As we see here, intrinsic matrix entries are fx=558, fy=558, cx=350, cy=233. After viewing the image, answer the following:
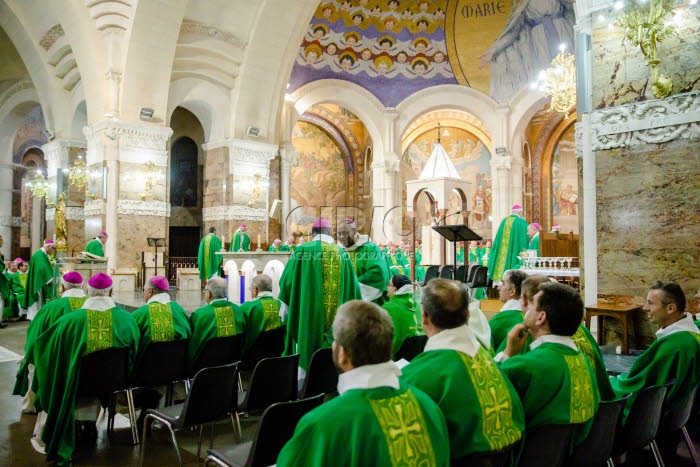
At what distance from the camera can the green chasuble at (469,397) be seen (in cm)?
200

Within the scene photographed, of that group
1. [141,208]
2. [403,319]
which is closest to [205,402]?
[403,319]

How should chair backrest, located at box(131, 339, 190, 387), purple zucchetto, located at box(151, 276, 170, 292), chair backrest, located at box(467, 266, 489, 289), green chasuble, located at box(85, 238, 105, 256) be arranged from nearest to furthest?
chair backrest, located at box(131, 339, 190, 387), purple zucchetto, located at box(151, 276, 170, 292), chair backrest, located at box(467, 266, 489, 289), green chasuble, located at box(85, 238, 105, 256)

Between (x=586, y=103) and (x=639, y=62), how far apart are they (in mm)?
703

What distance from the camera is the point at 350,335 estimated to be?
68.2 inches

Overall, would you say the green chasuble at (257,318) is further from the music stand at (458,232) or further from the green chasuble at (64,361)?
the music stand at (458,232)

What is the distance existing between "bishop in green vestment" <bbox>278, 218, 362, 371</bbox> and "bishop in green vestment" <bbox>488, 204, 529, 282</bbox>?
19.6 feet

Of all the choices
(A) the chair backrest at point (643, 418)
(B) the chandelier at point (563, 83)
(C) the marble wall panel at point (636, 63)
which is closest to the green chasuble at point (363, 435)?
(A) the chair backrest at point (643, 418)

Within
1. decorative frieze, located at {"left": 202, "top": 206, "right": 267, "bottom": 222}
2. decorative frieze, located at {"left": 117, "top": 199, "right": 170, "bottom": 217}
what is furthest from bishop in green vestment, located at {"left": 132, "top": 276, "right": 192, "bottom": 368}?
decorative frieze, located at {"left": 202, "top": 206, "right": 267, "bottom": 222}

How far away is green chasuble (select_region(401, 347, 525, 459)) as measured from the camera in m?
2.00

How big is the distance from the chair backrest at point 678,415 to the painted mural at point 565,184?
65.7ft

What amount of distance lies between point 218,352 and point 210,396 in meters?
1.21

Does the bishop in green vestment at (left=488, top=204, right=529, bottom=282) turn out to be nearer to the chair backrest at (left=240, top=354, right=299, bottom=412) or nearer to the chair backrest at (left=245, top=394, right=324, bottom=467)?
the chair backrest at (left=240, top=354, right=299, bottom=412)

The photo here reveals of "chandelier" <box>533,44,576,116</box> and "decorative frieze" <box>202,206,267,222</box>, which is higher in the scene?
"chandelier" <box>533,44,576,116</box>

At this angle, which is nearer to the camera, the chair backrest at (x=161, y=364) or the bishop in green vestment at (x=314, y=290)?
the chair backrest at (x=161, y=364)
